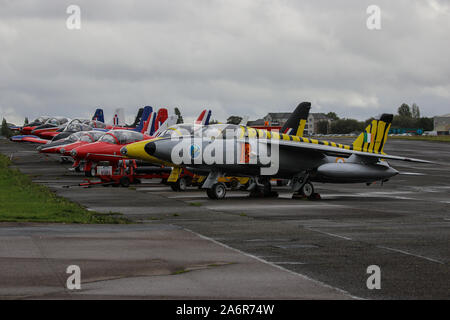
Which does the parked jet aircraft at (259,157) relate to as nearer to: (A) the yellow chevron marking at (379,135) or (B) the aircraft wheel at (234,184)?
(A) the yellow chevron marking at (379,135)

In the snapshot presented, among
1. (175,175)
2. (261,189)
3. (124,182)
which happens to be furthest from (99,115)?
(261,189)

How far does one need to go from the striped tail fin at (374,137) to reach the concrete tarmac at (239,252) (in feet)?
20.1

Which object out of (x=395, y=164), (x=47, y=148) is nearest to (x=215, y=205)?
(x=47, y=148)

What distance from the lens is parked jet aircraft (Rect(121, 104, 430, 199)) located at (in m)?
22.2

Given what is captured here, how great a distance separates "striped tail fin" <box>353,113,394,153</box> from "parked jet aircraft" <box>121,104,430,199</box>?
31 centimetres

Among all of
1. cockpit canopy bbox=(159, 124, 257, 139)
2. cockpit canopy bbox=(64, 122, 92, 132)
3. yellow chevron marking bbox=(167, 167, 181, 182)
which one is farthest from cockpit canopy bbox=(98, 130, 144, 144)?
cockpit canopy bbox=(64, 122, 92, 132)

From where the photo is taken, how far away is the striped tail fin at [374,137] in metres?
26.3

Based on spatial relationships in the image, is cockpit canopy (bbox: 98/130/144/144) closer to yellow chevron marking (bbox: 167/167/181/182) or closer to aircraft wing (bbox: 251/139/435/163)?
yellow chevron marking (bbox: 167/167/181/182)

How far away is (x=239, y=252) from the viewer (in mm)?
11219

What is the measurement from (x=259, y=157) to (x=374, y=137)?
5919mm

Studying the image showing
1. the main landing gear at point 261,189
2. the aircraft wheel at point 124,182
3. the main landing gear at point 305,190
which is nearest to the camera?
the main landing gear at point 305,190

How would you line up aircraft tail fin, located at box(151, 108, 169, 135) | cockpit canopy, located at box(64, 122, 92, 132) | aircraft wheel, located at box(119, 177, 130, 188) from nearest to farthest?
aircraft wheel, located at box(119, 177, 130, 188)
aircraft tail fin, located at box(151, 108, 169, 135)
cockpit canopy, located at box(64, 122, 92, 132)

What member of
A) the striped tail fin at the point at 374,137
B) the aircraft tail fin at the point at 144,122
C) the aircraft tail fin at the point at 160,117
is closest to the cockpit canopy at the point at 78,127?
the aircraft tail fin at the point at 144,122

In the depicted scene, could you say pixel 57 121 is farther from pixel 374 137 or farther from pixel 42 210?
pixel 42 210
